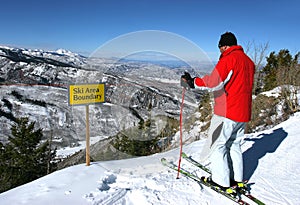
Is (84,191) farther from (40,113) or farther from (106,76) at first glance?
(40,113)

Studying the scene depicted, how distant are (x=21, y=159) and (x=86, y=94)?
1764cm

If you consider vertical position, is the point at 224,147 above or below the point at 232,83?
below

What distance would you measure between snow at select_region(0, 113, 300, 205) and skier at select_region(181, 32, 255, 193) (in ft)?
1.32

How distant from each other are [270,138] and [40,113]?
239 ft

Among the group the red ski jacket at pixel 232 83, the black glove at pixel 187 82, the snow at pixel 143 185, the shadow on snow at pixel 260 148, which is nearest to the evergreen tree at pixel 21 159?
the snow at pixel 143 185

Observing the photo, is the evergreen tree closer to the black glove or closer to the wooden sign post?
the wooden sign post

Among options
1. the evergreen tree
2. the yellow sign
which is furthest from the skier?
the evergreen tree

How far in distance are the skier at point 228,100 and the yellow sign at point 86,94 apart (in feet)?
5.12

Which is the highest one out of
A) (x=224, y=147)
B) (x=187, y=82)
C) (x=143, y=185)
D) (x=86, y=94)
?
(x=187, y=82)

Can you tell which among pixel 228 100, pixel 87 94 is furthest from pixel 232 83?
pixel 87 94

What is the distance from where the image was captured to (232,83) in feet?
7.78

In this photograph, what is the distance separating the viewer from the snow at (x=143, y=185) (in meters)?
2.40

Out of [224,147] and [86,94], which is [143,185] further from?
[86,94]

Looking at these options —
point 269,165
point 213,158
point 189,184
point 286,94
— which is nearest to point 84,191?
point 189,184
